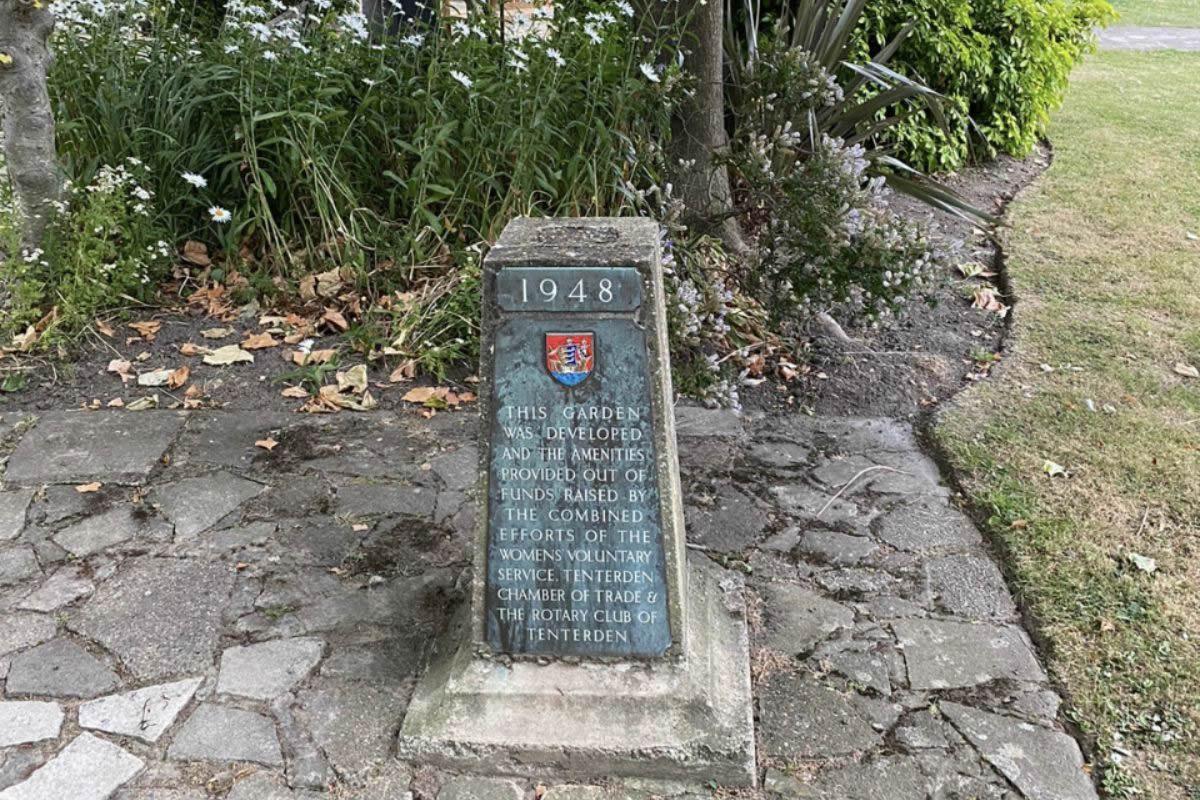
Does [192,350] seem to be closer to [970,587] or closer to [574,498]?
[574,498]

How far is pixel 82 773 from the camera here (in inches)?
98.8

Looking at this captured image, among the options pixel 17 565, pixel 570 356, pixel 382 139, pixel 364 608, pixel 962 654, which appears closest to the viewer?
pixel 570 356

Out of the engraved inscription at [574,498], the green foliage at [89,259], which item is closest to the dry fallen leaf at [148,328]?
the green foliage at [89,259]

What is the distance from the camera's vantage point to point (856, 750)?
2631 mm

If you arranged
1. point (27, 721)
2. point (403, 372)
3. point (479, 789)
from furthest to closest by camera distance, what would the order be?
point (403, 372), point (27, 721), point (479, 789)

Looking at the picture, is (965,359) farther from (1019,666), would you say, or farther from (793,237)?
(1019,666)

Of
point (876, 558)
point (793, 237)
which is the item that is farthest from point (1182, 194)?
point (876, 558)

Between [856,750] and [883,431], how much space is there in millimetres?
1939

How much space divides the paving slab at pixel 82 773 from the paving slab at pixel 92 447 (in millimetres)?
1386

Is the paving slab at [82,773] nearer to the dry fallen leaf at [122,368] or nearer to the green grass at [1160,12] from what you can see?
the dry fallen leaf at [122,368]

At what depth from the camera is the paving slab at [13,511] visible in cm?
347

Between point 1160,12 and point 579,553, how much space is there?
24.2 meters

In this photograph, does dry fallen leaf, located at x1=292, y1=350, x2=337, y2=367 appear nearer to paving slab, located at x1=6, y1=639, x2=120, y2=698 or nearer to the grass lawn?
paving slab, located at x1=6, y1=639, x2=120, y2=698

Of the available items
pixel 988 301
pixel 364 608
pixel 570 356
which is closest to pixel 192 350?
pixel 364 608
